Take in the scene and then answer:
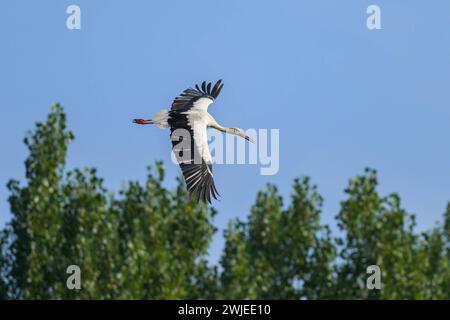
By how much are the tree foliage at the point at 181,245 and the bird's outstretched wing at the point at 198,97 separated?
14031 mm

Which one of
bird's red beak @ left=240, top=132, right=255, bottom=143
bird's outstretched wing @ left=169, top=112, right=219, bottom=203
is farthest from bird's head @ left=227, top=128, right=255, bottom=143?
bird's outstretched wing @ left=169, top=112, right=219, bottom=203

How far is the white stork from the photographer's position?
28.8 m

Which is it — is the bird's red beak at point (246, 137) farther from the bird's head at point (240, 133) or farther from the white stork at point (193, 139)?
the white stork at point (193, 139)

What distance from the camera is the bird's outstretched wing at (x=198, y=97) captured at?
3136 centimetres

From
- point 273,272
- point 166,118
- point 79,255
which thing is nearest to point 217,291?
point 273,272

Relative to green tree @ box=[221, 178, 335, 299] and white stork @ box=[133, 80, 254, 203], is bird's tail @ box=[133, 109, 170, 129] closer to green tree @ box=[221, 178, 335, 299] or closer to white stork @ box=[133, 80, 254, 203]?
white stork @ box=[133, 80, 254, 203]

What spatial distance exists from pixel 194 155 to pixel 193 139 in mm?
309
